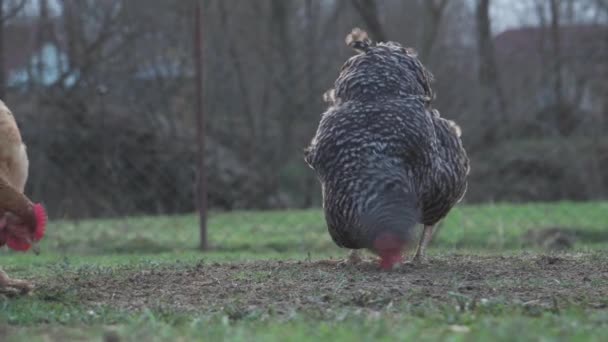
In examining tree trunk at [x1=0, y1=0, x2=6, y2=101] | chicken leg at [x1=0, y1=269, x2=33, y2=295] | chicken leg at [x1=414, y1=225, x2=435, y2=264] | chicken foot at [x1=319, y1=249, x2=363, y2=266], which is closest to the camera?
chicken leg at [x1=0, y1=269, x2=33, y2=295]

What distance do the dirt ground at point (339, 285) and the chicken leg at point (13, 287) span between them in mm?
118

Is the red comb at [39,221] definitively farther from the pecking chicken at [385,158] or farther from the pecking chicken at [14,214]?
the pecking chicken at [385,158]

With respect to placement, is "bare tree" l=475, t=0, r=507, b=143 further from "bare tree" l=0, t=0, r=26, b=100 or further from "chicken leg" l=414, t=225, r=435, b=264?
"chicken leg" l=414, t=225, r=435, b=264

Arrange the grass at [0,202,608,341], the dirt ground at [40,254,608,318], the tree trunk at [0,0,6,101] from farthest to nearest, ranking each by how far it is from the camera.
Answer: the tree trunk at [0,0,6,101], the dirt ground at [40,254,608,318], the grass at [0,202,608,341]

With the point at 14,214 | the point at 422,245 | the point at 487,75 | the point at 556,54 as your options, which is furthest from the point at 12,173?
the point at 556,54

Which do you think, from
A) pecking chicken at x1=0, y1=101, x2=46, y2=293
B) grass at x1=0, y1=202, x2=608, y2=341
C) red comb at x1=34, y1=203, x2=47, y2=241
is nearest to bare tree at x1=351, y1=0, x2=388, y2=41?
grass at x1=0, y1=202, x2=608, y2=341

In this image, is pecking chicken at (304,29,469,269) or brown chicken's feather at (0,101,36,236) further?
pecking chicken at (304,29,469,269)

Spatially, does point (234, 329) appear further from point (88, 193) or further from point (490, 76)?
point (490, 76)

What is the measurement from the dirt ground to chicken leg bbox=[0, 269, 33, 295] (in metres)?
0.12

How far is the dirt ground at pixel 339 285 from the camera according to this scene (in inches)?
171

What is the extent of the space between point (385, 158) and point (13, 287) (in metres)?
2.39

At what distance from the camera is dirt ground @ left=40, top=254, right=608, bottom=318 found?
4348 millimetres

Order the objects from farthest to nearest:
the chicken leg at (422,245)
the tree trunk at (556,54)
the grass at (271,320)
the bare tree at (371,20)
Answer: the bare tree at (371,20)
the tree trunk at (556,54)
the chicken leg at (422,245)
the grass at (271,320)

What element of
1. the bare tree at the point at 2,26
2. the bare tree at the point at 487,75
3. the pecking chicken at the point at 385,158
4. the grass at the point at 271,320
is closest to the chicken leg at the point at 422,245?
the pecking chicken at the point at 385,158
